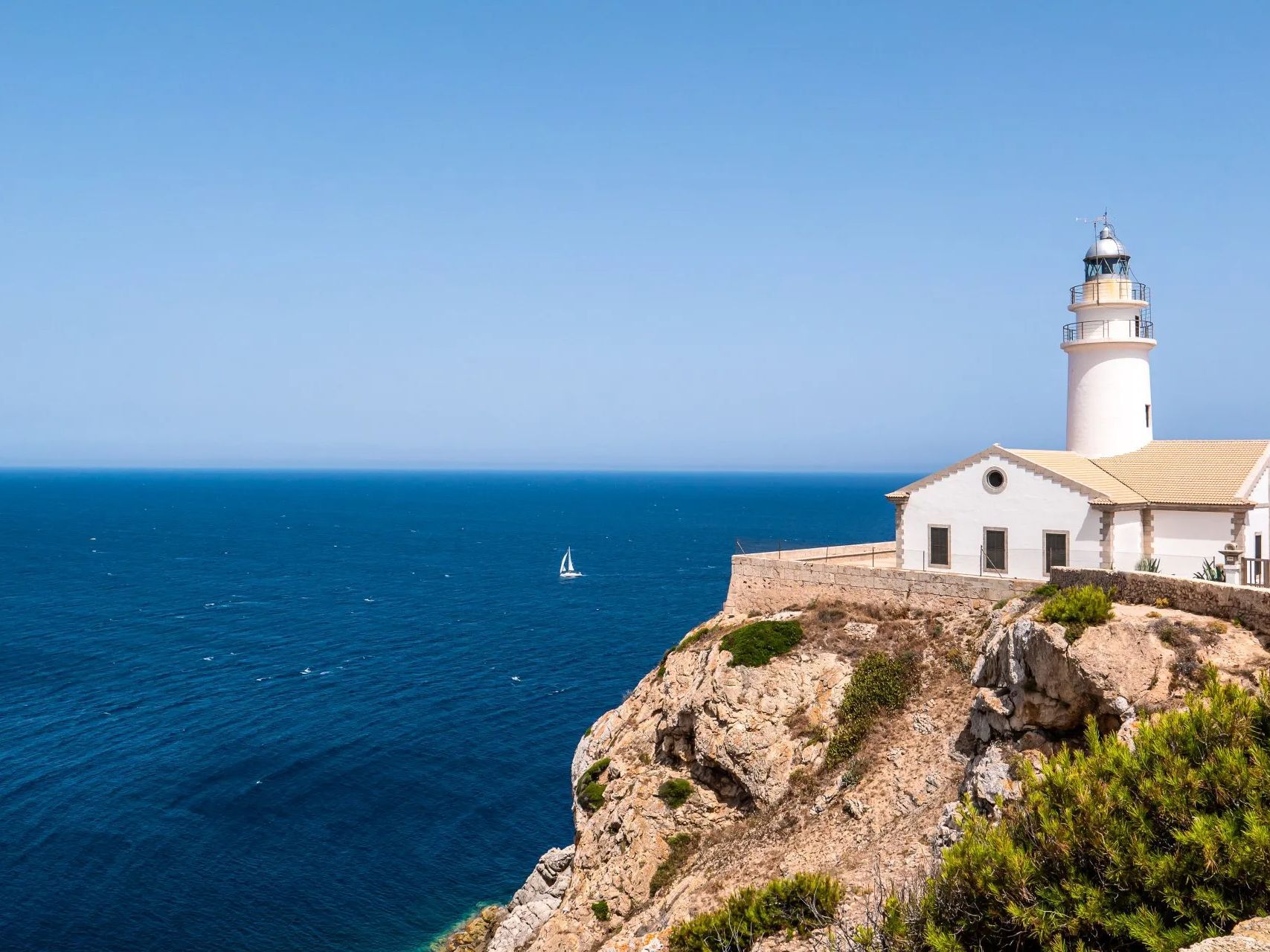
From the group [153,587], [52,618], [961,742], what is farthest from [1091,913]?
[153,587]

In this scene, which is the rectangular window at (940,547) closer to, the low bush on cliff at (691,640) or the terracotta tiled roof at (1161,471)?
the terracotta tiled roof at (1161,471)

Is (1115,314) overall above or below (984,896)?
above

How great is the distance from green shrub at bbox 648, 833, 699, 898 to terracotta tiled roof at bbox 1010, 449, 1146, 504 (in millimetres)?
17583

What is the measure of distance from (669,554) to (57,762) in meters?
90.2

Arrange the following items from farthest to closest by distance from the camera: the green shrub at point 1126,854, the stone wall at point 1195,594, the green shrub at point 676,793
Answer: the green shrub at point 676,793
the stone wall at point 1195,594
the green shrub at point 1126,854

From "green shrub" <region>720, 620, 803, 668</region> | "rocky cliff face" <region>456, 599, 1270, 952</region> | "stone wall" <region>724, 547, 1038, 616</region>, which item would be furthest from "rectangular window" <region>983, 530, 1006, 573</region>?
"green shrub" <region>720, 620, 803, 668</region>

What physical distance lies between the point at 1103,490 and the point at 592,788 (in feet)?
67.8

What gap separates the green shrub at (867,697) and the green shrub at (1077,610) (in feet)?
21.0

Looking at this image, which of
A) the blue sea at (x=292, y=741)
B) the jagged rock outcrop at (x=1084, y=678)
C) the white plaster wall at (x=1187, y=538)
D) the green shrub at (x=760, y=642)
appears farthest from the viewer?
the blue sea at (x=292, y=741)

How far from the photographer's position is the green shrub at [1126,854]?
13750 mm

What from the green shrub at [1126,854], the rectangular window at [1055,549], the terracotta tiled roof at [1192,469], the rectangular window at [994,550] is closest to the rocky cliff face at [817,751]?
the rectangular window at [994,550]

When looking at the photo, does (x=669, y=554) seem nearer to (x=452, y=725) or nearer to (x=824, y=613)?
(x=452, y=725)

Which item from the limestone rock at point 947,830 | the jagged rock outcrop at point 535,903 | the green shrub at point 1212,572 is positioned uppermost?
the green shrub at point 1212,572

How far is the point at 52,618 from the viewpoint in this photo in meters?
88.7
